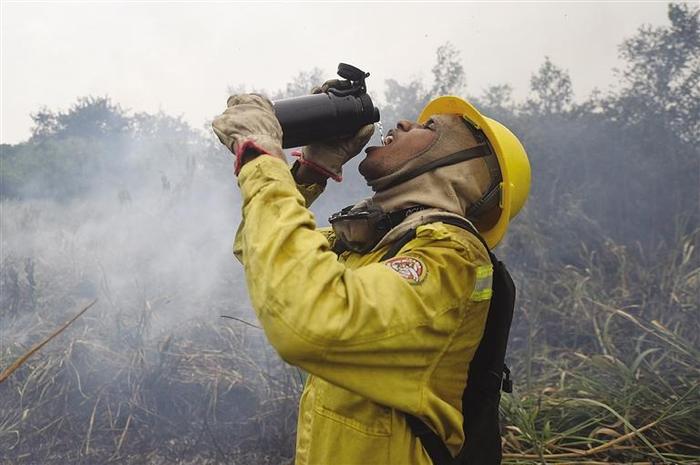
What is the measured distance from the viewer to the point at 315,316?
1.19 meters

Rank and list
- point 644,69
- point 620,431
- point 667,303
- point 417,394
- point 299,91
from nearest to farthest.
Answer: point 417,394, point 620,431, point 667,303, point 644,69, point 299,91

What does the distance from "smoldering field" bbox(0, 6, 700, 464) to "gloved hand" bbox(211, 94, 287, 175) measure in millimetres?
2180

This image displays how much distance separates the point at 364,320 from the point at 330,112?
0.79m

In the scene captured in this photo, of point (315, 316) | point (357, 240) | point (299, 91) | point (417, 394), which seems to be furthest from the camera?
point (299, 91)

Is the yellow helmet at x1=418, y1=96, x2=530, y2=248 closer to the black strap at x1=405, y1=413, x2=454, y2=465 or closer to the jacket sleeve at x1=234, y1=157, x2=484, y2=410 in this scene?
the jacket sleeve at x1=234, y1=157, x2=484, y2=410

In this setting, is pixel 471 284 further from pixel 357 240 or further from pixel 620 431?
pixel 620 431

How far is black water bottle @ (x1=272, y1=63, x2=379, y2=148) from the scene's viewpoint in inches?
66.8

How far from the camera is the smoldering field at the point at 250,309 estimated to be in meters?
3.62

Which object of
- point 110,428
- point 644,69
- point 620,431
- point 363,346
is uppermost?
point 644,69

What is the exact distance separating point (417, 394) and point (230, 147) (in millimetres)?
817

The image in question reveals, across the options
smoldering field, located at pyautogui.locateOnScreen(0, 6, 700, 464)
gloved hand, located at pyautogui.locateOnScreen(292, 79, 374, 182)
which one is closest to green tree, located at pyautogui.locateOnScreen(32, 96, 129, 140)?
smoldering field, located at pyautogui.locateOnScreen(0, 6, 700, 464)

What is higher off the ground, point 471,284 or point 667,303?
point 471,284

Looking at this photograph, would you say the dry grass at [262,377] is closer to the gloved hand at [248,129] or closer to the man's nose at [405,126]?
the man's nose at [405,126]

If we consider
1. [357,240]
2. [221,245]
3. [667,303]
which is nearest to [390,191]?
[357,240]
